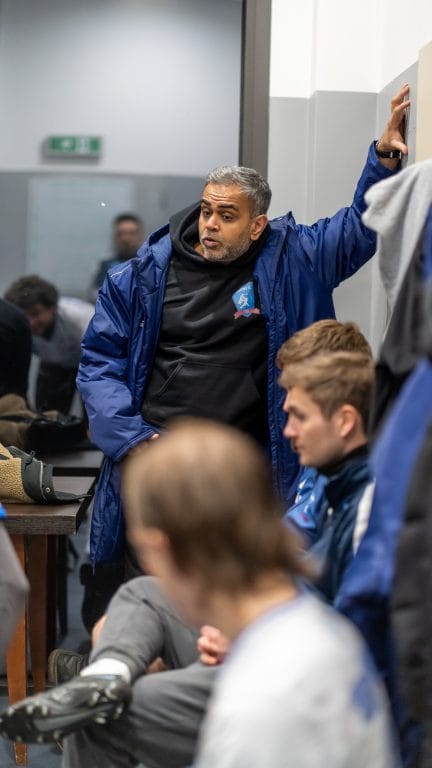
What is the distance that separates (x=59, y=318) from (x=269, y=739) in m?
2.37

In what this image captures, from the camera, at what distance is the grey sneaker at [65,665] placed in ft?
8.01

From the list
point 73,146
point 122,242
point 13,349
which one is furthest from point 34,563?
point 73,146

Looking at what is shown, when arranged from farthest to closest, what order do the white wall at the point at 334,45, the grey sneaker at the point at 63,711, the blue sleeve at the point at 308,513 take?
the white wall at the point at 334,45 < the blue sleeve at the point at 308,513 < the grey sneaker at the point at 63,711

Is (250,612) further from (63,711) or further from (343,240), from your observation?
(343,240)

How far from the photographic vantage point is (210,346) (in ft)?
8.91

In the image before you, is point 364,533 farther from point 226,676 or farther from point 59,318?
point 59,318

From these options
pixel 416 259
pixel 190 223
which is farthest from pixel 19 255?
pixel 416 259

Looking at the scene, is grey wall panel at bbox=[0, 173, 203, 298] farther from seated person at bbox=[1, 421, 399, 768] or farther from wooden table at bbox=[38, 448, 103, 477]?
seated person at bbox=[1, 421, 399, 768]

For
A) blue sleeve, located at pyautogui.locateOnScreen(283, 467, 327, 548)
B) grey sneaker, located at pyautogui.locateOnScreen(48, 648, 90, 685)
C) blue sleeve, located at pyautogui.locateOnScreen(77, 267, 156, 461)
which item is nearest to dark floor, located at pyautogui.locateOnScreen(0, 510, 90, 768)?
grey sneaker, located at pyautogui.locateOnScreen(48, 648, 90, 685)

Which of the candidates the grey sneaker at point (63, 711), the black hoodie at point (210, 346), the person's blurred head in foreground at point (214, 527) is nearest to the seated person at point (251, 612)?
the person's blurred head in foreground at point (214, 527)

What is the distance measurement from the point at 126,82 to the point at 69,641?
188 cm

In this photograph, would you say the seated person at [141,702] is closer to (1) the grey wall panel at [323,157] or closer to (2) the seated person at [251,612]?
(2) the seated person at [251,612]

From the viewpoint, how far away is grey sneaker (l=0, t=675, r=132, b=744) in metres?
1.74

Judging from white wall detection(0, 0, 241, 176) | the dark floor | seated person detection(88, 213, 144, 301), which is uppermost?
white wall detection(0, 0, 241, 176)
